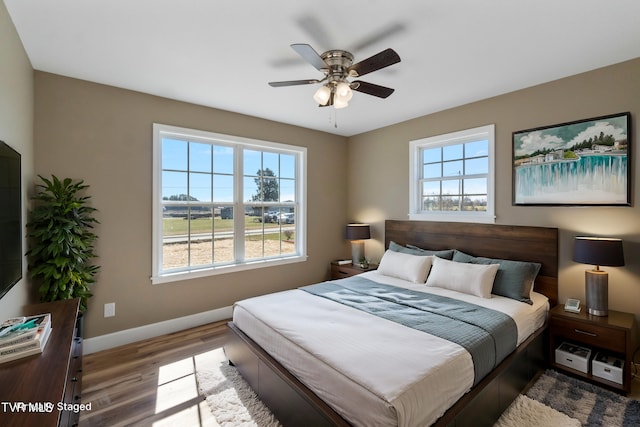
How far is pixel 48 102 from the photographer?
2689mm

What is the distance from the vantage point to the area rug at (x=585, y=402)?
6.57 ft

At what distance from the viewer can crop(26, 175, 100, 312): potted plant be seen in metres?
2.39

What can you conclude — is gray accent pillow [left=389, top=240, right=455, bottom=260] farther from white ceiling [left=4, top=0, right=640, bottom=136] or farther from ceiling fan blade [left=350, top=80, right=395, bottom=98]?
ceiling fan blade [left=350, top=80, right=395, bottom=98]

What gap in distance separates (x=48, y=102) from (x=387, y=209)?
4071mm

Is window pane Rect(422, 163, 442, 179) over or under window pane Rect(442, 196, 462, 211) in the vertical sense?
over

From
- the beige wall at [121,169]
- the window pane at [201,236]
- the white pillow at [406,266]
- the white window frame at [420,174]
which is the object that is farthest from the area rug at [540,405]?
the white window frame at [420,174]

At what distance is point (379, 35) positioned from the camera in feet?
6.98

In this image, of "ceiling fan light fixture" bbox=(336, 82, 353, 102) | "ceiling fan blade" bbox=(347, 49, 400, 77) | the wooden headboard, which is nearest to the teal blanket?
the wooden headboard

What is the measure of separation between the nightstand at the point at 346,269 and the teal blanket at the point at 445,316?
1.18 meters

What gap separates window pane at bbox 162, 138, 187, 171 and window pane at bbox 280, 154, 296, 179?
1.38 metres

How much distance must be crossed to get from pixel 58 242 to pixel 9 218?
782 millimetres

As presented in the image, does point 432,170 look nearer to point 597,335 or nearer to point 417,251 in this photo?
point 417,251

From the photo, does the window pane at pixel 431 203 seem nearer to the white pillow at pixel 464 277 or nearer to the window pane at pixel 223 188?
the white pillow at pixel 464 277

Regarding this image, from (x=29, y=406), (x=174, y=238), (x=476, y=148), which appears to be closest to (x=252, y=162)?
(x=174, y=238)
